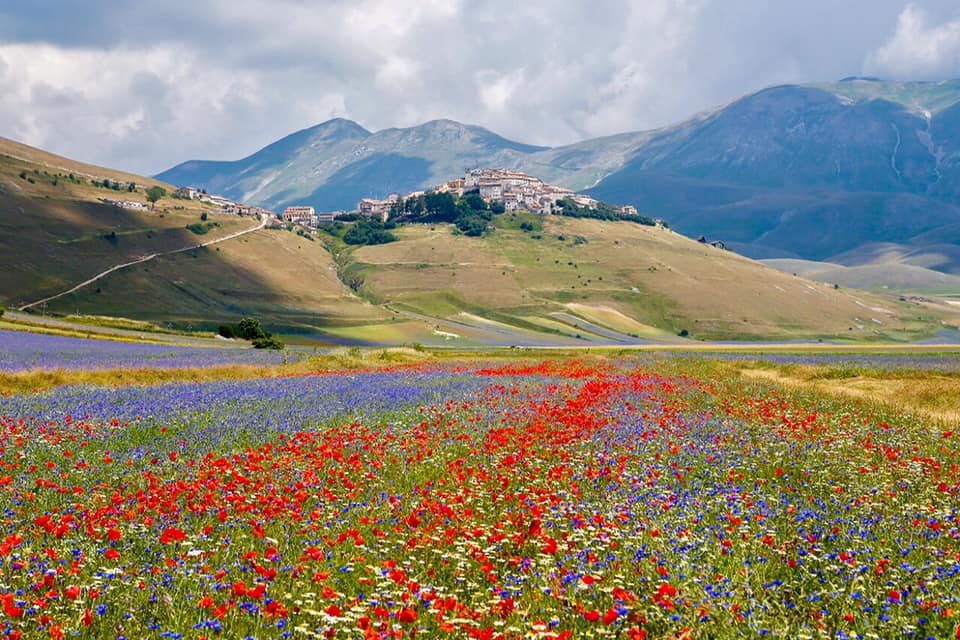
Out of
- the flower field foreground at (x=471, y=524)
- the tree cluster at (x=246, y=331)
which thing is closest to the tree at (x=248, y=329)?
the tree cluster at (x=246, y=331)

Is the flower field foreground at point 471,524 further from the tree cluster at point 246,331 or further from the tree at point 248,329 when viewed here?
the tree at point 248,329

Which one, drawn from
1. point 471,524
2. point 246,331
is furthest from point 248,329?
point 471,524

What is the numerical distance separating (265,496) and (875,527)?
9327mm

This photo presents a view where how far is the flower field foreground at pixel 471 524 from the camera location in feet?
24.5

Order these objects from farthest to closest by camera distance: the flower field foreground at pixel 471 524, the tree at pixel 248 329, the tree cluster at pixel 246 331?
the tree at pixel 248 329 < the tree cluster at pixel 246 331 < the flower field foreground at pixel 471 524

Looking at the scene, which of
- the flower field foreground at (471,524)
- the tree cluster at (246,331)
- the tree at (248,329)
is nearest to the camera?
the flower field foreground at (471,524)

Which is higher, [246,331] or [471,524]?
[246,331]

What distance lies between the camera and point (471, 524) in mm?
10453

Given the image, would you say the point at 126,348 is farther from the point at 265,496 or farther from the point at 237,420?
the point at 265,496

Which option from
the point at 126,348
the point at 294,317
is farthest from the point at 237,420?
the point at 294,317

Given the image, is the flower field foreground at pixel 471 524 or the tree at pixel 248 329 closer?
the flower field foreground at pixel 471 524

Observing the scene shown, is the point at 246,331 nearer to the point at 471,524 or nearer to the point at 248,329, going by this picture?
the point at 248,329

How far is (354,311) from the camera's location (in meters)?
169

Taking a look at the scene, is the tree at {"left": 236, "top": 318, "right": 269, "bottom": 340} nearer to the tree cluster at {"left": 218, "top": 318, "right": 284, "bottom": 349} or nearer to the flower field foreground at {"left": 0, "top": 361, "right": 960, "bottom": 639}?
the tree cluster at {"left": 218, "top": 318, "right": 284, "bottom": 349}
